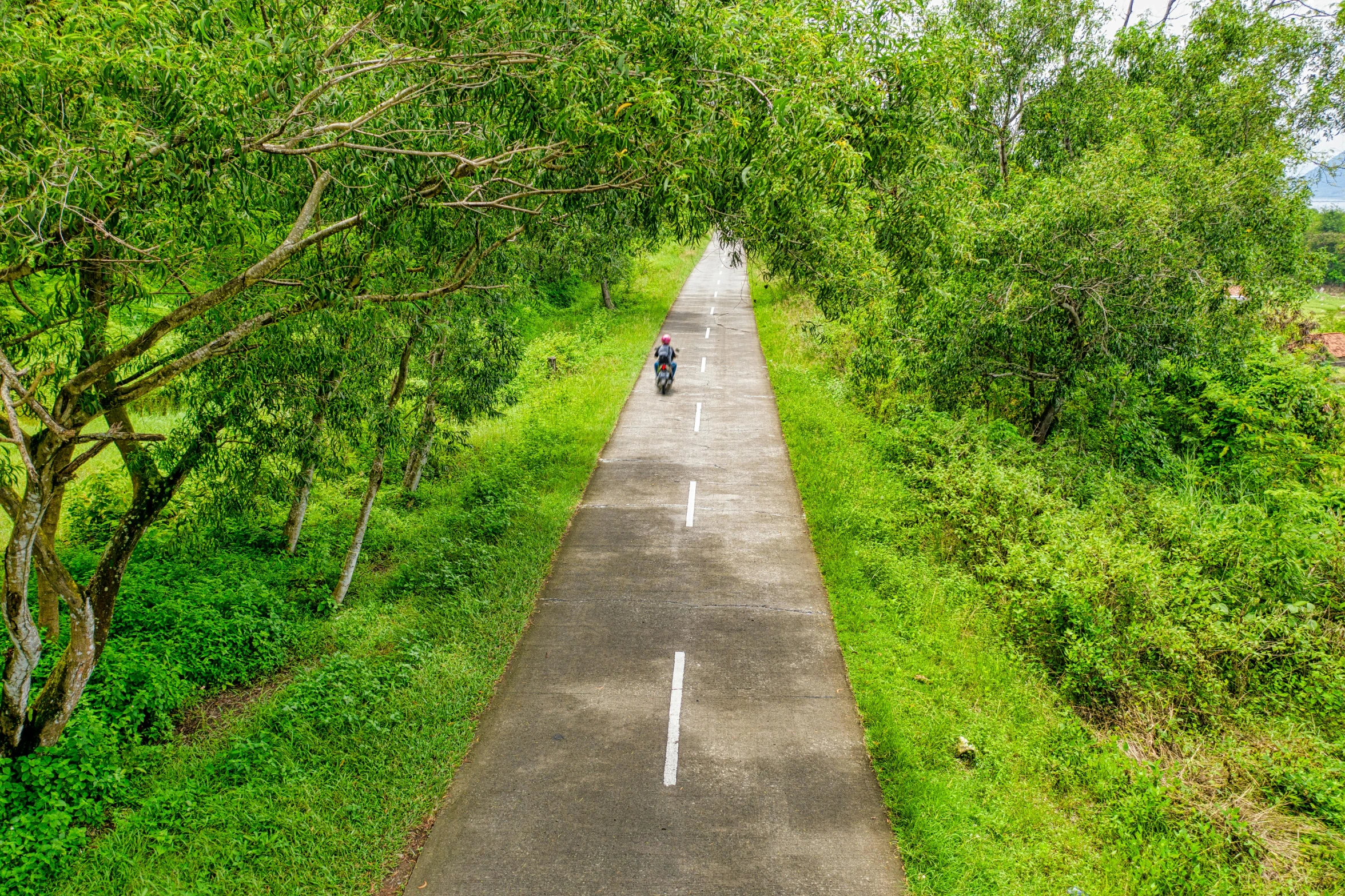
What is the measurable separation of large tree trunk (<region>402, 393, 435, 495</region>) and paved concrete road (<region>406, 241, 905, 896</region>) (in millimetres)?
2926

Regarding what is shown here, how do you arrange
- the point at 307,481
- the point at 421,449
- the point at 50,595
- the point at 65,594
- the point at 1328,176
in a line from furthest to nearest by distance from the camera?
the point at 1328,176
the point at 421,449
the point at 307,481
the point at 50,595
the point at 65,594

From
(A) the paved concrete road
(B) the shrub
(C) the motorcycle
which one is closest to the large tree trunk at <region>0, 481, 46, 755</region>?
(B) the shrub

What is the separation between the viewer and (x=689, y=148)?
19.4ft

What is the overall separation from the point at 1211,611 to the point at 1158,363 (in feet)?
18.8

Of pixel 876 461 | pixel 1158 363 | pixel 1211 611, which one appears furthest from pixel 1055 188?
pixel 1211 611

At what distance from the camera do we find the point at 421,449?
1415 centimetres

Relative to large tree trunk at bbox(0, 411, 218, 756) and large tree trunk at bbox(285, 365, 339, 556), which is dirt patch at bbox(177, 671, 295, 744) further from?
large tree trunk at bbox(285, 365, 339, 556)

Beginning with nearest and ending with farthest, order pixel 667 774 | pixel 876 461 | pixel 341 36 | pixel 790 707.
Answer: pixel 341 36 < pixel 667 774 < pixel 790 707 < pixel 876 461

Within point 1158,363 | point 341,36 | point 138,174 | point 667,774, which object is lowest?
point 667,774

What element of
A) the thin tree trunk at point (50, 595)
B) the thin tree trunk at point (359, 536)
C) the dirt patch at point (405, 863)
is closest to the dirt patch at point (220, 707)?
the thin tree trunk at point (50, 595)

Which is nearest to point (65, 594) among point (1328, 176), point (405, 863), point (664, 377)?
point (405, 863)

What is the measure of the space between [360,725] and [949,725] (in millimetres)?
5904

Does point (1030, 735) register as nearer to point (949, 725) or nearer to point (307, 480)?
point (949, 725)

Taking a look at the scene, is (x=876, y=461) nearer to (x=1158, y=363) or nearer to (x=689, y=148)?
(x=1158, y=363)
